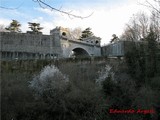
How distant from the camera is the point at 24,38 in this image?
32.6 meters

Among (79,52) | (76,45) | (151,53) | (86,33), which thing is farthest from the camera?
(86,33)

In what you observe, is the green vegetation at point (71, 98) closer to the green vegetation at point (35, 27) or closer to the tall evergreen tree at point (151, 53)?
the tall evergreen tree at point (151, 53)

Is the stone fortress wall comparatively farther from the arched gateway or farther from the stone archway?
the stone archway

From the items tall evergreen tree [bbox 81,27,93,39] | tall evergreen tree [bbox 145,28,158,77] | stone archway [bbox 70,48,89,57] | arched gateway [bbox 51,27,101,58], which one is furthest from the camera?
tall evergreen tree [bbox 81,27,93,39]

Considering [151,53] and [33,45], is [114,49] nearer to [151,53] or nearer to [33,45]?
[33,45]

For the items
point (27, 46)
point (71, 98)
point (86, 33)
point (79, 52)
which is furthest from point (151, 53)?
point (86, 33)

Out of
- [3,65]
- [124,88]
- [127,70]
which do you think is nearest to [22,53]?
[3,65]

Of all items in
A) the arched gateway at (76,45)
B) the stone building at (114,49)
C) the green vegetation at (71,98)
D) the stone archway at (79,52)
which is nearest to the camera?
the green vegetation at (71,98)

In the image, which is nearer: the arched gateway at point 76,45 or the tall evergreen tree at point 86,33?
the arched gateway at point 76,45

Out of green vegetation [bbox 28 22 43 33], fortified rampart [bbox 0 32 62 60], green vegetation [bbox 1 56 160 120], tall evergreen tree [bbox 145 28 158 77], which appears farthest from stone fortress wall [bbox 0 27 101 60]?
green vegetation [bbox 1 56 160 120]

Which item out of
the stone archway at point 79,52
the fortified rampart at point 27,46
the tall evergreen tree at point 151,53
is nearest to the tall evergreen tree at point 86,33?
the stone archway at point 79,52

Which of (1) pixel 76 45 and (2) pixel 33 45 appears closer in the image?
(2) pixel 33 45

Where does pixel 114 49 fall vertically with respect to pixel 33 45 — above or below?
below

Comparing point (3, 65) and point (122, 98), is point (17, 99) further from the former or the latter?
point (3, 65)
